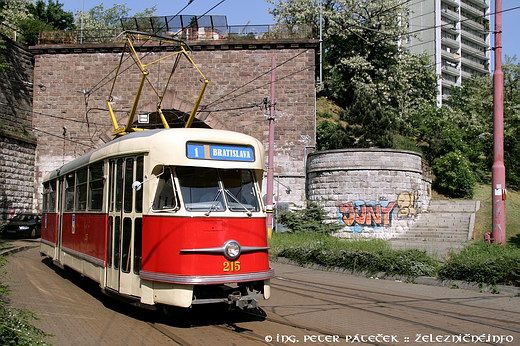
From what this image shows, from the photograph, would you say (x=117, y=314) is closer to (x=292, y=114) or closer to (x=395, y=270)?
(x=395, y=270)

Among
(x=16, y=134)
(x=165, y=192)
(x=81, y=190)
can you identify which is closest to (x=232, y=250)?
(x=165, y=192)

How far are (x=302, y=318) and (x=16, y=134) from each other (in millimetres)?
30998

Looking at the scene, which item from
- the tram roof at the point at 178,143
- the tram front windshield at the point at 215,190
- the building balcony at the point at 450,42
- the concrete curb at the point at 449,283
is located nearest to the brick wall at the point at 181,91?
the concrete curb at the point at 449,283

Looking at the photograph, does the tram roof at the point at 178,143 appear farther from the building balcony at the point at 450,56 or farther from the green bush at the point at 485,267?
the building balcony at the point at 450,56

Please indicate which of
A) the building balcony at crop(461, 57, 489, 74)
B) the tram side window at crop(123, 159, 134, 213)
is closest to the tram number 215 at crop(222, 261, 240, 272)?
the tram side window at crop(123, 159, 134, 213)

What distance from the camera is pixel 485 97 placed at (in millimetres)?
51438

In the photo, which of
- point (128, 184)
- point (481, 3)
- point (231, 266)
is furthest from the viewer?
point (481, 3)

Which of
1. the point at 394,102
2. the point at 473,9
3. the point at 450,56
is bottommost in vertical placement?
the point at 394,102

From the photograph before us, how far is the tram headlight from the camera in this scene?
26.3 ft

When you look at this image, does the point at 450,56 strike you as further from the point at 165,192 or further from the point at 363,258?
the point at 165,192

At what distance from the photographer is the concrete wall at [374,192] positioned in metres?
28.1

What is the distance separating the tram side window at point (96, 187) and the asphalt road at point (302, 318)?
187 centimetres

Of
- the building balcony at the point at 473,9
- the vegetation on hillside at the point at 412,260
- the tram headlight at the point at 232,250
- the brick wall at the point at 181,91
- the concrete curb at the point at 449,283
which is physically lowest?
the concrete curb at the point at 449,283

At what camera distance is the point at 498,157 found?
16562 mm
